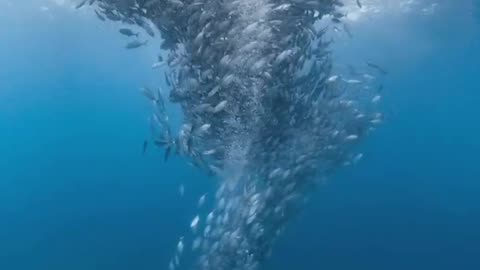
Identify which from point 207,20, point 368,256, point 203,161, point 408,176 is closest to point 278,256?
point 368,256

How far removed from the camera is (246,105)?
8.90 metres

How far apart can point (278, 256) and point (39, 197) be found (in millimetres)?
20875

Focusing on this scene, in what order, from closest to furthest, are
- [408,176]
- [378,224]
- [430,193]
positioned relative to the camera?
[378,224]
[430,193]
[408,176]

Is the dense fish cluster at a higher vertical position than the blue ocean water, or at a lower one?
higher

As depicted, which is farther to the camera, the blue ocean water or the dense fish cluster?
the blue ocean water

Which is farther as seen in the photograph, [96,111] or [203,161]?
[96,111]

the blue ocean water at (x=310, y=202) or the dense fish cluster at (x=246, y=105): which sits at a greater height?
the dense fish cluster at (x=246, y=105)

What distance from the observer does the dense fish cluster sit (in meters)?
7.89

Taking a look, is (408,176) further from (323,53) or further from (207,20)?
(207,20)

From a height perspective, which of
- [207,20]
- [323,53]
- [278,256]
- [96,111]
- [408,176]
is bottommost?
[96,111]

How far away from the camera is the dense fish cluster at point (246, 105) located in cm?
789

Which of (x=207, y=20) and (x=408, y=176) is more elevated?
(x=207, y=20)

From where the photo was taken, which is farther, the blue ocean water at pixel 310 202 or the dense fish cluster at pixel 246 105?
the blue ocean water at pixel 310 202

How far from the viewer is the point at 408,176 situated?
123 ft
